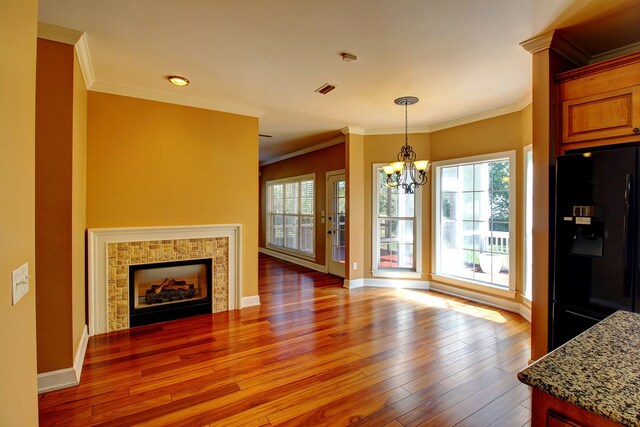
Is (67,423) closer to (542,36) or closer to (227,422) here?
(227,422)

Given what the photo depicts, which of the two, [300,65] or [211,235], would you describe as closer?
[300,65]

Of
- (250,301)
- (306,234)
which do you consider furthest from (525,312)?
(306,234)

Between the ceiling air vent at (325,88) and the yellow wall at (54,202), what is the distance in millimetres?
2189

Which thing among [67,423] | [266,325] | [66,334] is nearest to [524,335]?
[266,325]

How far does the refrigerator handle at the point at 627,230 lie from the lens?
199 centimetres

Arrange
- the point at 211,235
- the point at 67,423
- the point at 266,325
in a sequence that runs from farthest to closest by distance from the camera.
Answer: the point at 211,235
the point at 266,325
the point at 67,423

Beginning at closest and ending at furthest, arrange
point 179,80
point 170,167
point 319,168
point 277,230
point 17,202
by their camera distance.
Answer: point 17,202, point 179,80, point 170,167, point 319,168, point 277,230

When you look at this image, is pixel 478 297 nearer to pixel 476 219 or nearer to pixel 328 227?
pixel 476 219

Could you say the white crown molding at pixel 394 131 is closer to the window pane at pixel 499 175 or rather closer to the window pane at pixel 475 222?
the window pane at pixel 475 222

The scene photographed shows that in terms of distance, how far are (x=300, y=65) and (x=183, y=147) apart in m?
1.80

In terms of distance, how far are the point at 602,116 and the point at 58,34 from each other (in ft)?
13.0

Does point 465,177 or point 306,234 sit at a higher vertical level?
point 465,177

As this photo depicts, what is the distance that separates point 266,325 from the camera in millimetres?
3629

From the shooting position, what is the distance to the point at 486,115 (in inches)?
170
